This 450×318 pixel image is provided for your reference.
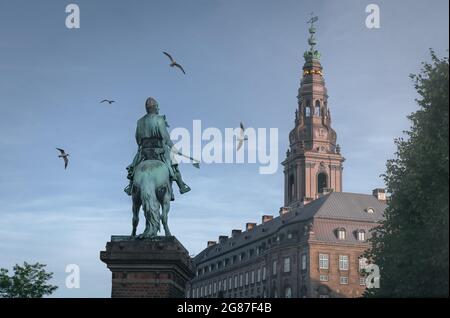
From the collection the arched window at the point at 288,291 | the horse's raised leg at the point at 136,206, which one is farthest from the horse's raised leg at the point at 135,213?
the arched window at the point at 288,291

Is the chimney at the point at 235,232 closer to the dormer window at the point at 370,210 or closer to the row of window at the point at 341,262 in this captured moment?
the dormer window at the point at 370,210

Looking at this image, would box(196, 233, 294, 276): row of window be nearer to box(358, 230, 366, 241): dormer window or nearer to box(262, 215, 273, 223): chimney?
box(358, 230, 366, 241): dormer window

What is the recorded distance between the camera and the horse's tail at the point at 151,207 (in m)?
27.0

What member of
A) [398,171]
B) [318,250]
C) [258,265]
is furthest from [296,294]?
[398,171]

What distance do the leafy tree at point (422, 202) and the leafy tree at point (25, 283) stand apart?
23.7 metres

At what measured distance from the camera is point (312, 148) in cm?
14538

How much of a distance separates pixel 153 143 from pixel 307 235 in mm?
75264

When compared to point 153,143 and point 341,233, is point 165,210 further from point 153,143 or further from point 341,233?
point 341,233

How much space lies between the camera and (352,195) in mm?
113312

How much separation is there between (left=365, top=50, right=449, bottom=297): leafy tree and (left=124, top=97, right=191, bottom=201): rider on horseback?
974cm

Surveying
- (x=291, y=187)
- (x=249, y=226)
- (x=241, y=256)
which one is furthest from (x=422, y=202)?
(x=291, y=187)

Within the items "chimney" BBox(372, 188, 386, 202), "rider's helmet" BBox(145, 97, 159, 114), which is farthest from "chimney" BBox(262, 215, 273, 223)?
"rider's helmet" BBox(145, 97, 159, 114)
